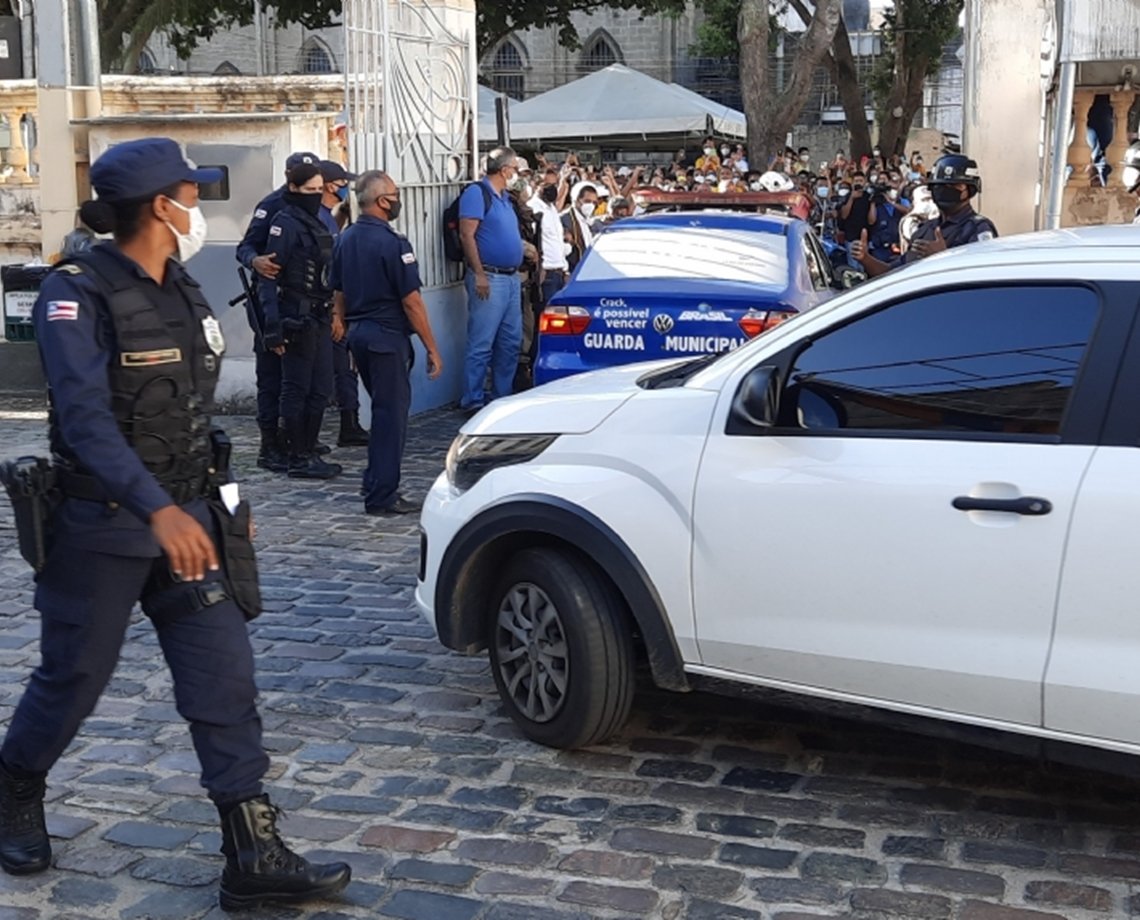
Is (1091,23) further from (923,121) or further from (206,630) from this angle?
(923,121)

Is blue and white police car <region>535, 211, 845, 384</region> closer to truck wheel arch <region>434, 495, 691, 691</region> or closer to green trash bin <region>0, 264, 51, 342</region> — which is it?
truck wheel arch <region>434, 495, 691, 691</region>

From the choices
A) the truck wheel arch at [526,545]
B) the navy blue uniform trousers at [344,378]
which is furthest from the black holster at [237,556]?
the navy blue uniform trousers at [344,378]

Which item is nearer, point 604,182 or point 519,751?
point 519,751

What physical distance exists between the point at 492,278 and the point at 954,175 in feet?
13.8

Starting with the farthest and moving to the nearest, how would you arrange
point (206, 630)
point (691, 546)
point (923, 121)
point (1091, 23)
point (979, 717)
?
point (923, 121)
point (1091, 23)
point (691, 546)
point (979, 717)
point (206, 630)

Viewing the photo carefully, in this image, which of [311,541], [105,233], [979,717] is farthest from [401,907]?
[311,541]

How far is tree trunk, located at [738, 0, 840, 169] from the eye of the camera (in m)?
23.6

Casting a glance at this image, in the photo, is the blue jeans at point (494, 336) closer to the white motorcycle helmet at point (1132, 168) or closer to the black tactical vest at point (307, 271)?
the black tactical vest at point (307, 271)

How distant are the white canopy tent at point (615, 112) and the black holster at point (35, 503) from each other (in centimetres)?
2666

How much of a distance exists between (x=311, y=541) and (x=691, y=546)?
3781 millimetres

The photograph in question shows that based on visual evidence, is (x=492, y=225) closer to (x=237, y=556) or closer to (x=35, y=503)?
(x=237, y=556)

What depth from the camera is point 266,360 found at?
9.77 metres

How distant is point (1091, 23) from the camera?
24.8ft

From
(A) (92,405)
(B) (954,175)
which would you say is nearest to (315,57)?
(B) (954,175)
